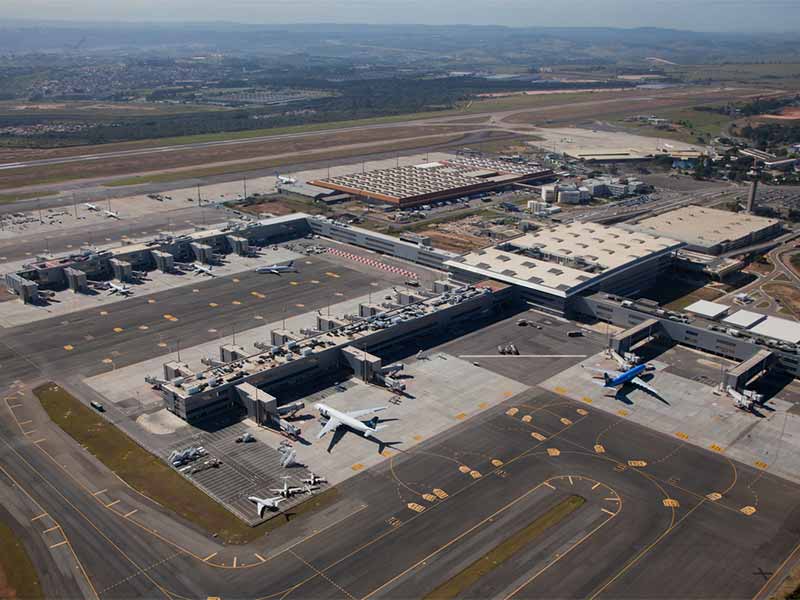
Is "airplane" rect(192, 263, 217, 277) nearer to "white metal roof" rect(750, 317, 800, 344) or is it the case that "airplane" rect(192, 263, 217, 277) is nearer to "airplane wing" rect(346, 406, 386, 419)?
"airplane wing" rect(346, 406, 386, 419)

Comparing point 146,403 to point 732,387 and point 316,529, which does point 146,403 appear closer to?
point 316,529

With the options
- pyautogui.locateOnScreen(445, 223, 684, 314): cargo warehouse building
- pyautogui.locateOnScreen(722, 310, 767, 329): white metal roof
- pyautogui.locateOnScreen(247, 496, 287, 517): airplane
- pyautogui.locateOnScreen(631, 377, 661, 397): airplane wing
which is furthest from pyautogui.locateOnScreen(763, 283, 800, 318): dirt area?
pyautogui.locateOnScreen(247, 496, 287, 517): airplane

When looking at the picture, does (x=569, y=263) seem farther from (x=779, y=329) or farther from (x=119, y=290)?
(x=119, y=290)

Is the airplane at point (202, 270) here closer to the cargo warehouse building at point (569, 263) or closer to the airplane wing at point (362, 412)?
the cargo warehouse building at point (569, 263)

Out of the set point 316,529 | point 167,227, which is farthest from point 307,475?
point 167,227

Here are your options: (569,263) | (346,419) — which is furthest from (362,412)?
(569,263)

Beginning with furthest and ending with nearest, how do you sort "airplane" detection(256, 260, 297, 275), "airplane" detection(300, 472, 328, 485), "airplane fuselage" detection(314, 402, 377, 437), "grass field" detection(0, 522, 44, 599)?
"airplane" detection(256, 260, 297, 275)
"airplane fuselage" detection(314, 402, 377, 437)
"airplane" detection(300, 472, 328, 485)
"grass field" detection(0, 522, 44, 599)
